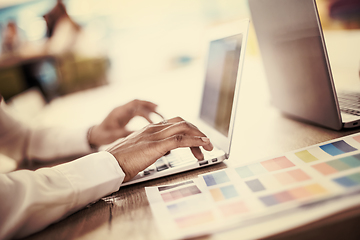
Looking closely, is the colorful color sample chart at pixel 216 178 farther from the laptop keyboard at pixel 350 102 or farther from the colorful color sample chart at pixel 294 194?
the laptop keyboard at pixel 350 102

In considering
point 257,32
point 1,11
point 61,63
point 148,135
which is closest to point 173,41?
point 61,63

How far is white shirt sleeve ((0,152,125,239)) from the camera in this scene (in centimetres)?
44

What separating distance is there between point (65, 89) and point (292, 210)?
5554 mm

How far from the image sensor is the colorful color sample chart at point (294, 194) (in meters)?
0.40

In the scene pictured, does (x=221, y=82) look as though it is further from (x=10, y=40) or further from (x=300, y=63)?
(x=10, y=40)

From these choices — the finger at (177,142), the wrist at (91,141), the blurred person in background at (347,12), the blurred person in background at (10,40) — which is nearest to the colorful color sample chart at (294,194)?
the finger at (177,142)

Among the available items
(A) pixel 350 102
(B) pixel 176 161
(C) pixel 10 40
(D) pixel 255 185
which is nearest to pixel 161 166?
(B) pixel 176 161

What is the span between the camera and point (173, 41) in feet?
19.5

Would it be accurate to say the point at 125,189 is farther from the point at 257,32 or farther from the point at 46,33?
the point at 46,33

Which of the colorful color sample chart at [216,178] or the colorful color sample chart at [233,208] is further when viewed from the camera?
A: the colorful color sample chart at [216,178]

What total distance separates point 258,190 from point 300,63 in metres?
0.42

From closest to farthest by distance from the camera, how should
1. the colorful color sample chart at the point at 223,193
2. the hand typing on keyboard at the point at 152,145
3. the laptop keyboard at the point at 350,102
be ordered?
the colorful color sample chart at the point at 223,193 < the hand typing on keyboard at the point at 152,145 < the laptop keyboard at the point at 350,102

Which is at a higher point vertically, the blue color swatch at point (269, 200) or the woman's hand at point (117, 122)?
the woman's hand at point (117, 122)

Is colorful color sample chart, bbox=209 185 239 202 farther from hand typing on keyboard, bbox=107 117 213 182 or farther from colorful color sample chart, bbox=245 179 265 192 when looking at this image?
hand typing on keyboard, bbox=107 117 213 182
